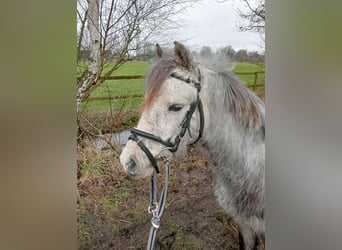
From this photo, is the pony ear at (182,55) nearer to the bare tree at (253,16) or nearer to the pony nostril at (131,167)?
the bare tree at (253,16)

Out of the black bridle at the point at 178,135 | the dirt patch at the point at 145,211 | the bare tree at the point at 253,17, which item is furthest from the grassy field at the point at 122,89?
the bare tree at the point at 253,17

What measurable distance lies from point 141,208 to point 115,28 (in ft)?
2.81

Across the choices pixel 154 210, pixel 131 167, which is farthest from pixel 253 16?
pixel 154 210

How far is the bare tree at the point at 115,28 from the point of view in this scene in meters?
1.74

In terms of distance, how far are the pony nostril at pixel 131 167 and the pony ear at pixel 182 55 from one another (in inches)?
20.7

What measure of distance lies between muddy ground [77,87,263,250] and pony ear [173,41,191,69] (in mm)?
416

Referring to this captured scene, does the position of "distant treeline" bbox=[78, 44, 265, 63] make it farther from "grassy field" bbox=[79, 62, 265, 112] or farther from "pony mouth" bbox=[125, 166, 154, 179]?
"pony mouth" bbox=[125, 166, 154, 179]

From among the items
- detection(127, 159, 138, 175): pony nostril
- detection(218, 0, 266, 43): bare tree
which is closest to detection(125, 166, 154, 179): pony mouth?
detection(127, 159, 138, 175): pony nostril
